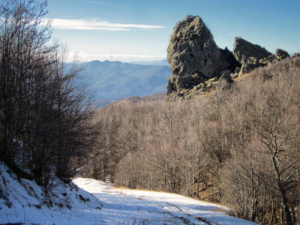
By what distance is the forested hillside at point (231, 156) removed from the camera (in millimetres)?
20406

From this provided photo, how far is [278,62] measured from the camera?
6419 centimetres

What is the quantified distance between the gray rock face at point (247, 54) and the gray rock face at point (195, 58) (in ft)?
16.5

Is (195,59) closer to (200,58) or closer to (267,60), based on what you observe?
(200,58)

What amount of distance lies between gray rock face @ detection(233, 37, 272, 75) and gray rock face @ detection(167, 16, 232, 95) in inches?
198

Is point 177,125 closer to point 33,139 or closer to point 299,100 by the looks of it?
point 299,100

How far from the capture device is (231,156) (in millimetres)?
30875

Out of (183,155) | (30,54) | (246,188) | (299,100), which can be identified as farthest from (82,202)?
(299,100)

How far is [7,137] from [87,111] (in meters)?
7.66

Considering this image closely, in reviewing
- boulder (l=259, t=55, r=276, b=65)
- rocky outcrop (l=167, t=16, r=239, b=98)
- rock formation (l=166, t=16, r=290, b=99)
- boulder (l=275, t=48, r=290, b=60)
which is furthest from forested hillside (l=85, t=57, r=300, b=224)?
boulder (l=275, t=48, r=290, b=60)

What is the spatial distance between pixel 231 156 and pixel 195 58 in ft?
184

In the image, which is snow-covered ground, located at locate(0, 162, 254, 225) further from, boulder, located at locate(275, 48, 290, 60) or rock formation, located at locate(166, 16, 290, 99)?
boulder, located at locate(275, 48, 290, 60)

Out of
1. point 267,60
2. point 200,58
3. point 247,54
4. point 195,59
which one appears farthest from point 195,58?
point 267,60

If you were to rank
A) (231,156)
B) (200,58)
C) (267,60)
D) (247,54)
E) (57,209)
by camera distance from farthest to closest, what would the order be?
(200,58), (247,54), (267,60), (231,156), (57,209)

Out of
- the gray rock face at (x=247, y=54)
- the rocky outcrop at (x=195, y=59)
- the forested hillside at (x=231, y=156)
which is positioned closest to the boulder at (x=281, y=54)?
the gray rock face at (x=247, y=54)
